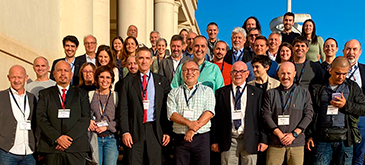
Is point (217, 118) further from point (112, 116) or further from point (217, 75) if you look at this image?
point (112, 116)

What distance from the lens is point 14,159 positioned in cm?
462

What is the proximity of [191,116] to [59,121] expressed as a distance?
1702 millimetres

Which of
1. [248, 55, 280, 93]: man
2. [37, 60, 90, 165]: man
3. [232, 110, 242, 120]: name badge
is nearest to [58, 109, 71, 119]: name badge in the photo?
A: [37, 60, 90, 165]: man

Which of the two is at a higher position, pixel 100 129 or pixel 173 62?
pixel 173 62

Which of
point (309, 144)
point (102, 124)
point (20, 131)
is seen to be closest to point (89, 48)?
point (102, 124)

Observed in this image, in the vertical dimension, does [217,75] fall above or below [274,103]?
above

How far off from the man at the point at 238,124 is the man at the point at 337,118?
2.58 ft

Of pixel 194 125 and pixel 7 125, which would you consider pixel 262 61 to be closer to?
pixel 194 125

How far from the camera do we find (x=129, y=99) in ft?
16.6

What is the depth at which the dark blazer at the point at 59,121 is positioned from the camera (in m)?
4.60

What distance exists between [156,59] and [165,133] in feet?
6.71

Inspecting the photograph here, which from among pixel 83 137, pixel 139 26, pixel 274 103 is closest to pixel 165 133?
pixel 83 137

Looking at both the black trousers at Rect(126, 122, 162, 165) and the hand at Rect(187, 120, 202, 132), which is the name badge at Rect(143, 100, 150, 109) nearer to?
the black trousers at Rect(126, 122, 162, 165)

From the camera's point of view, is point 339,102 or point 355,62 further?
point 355,62
